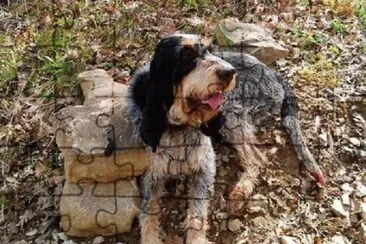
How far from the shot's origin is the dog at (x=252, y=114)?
5.38 m

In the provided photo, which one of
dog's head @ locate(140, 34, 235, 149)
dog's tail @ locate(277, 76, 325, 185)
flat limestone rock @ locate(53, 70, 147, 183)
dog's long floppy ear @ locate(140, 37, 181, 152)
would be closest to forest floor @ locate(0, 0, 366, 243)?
dog's tail @ locate(277, 76, 325, 185)

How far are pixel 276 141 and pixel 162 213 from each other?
125 cm

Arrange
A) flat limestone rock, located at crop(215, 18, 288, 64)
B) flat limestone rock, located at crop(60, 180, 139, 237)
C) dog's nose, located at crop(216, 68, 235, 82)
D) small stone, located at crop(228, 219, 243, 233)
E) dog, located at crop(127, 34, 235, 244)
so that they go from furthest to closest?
flat limestone rock, located at crop(215, 18, 288, 64), small stone, located at crop(228, 219, 243, 233), flat limestone rock, located at crop(60, 180, 139, 237), dog, located at crop(127, 34, 235, 244), dog's nose, located at crop(216, 68, 235, 82)

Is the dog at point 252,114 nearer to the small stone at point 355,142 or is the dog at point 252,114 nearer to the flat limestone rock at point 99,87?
the small stone at point 355,142

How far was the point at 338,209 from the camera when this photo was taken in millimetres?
5281

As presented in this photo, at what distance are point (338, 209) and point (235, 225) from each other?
89 centimetres

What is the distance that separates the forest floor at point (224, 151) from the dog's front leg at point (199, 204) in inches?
6.1

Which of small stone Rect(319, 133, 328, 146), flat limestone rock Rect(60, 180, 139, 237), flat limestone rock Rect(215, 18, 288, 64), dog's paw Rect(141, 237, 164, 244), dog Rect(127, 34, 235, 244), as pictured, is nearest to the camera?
dog Rect(127, 34, 235, 244)

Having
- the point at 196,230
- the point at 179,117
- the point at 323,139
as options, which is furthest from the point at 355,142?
the point at 179,117

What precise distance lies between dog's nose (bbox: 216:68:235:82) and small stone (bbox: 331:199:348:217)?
1.69 metres

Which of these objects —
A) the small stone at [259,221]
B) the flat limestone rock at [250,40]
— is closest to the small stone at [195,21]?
the flat limestone rock at [250,40]

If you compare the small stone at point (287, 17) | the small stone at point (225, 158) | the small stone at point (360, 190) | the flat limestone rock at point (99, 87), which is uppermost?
the small stone at point (287, 17)

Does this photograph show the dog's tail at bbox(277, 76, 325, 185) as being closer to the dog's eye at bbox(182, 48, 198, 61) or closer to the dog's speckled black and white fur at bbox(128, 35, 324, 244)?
the dog's speckled black and white fur at bbox(128, 35, 324, 244)

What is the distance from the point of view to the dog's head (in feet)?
14.2
